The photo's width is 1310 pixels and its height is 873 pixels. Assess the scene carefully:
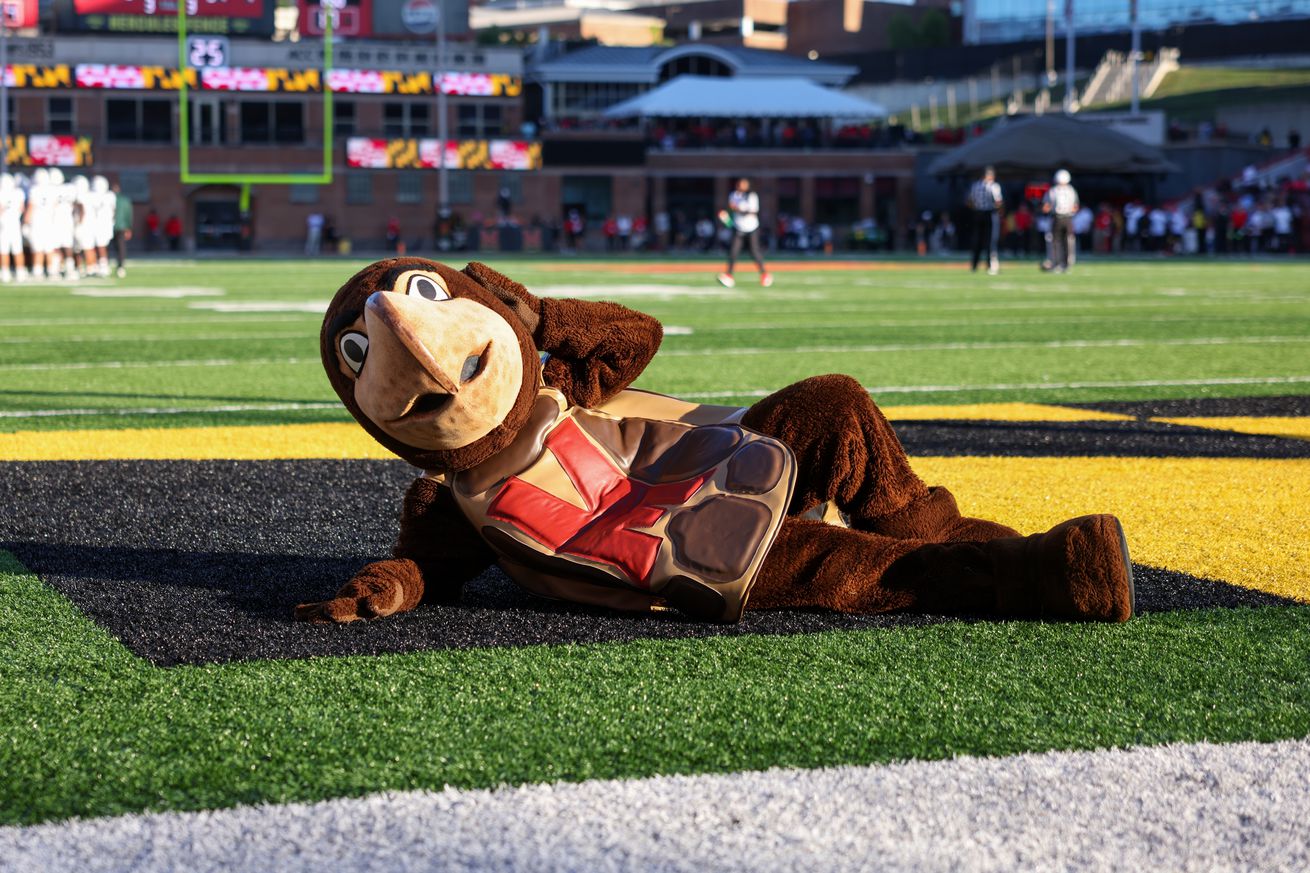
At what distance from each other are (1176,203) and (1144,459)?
47.1 m

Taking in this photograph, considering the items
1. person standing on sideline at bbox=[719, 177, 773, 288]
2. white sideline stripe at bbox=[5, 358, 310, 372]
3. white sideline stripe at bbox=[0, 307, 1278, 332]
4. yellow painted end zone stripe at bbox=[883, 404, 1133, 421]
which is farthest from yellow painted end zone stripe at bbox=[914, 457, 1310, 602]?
person standing on sideline at bbox=[719, 177, 773, 288]

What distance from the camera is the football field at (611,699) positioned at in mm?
2137

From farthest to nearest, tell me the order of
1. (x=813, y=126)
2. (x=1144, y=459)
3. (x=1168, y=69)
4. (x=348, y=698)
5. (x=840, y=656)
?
(x=1168, y=69), (x=813, y=126), (x=1144, y=459), (x=840, y=656), (x=348, y=698)

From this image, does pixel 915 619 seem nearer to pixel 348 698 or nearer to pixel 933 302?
pixel 348 698

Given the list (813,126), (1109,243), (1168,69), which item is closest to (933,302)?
(1109,243)

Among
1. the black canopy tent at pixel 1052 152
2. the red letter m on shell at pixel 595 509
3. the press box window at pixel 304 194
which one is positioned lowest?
the red letter m on shell at pixel 595 509

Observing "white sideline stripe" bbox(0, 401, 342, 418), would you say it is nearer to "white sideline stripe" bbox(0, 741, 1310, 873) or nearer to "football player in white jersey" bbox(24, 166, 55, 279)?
"white sideline stripe" bbox(0, 741, 1310, 873)

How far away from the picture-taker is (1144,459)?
577cm

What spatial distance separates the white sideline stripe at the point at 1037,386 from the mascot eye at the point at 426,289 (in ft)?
15.5

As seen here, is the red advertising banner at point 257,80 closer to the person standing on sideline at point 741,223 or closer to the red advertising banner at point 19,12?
the red advertising banner at point 19,12

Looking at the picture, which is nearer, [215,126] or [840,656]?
[840,656]

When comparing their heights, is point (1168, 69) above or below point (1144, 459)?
above

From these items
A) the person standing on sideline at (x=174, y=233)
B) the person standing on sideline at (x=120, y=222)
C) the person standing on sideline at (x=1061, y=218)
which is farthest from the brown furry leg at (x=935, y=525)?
the person standing on sideline at (x=174, y=233)

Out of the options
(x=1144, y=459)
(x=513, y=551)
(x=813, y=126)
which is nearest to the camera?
(x=513, y=551)
